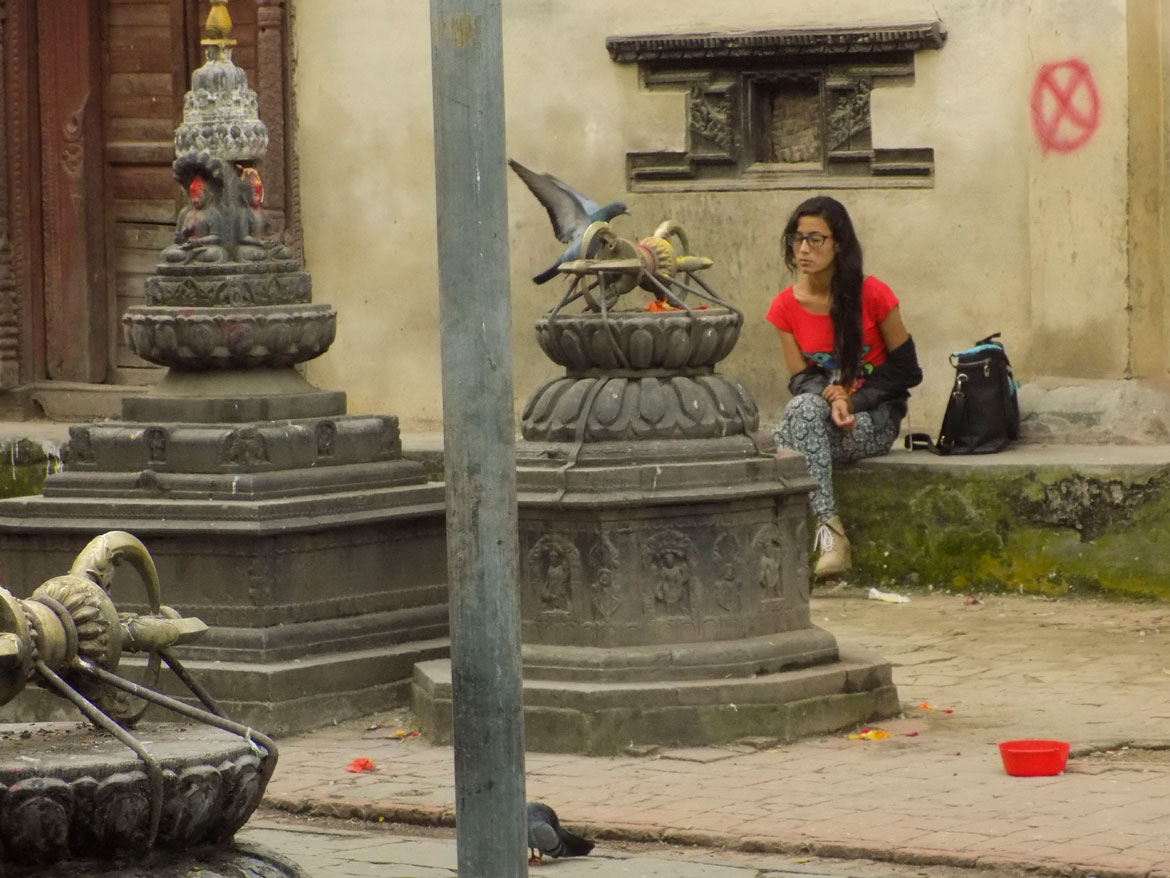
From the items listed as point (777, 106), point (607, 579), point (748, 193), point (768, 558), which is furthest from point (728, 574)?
point (777, 106)

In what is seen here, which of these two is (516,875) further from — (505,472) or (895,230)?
(895,230)

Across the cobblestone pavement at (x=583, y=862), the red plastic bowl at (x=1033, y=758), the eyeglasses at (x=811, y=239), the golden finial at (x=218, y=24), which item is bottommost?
the cobblestone pavement at (x=583, y=862)

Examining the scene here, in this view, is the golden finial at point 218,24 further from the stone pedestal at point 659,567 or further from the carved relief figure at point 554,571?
the carved relief figure at point 554,571

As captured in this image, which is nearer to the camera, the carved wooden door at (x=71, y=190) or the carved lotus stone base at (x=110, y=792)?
the carved lotus stone base at (x=110, y=792)

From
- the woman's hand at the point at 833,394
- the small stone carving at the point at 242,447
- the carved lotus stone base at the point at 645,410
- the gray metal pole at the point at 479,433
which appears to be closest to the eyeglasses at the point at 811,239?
the woman's hand at the point at 833,394

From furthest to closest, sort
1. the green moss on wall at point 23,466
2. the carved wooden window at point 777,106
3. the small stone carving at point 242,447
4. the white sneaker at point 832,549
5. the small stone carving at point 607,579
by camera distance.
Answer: the green moss on wall at point 23,466 < the carved wooden window at point 777,106 < the white sneaker at point 832,549 < the small stone carving at point 242,447 < the small stone carving at point 607,579

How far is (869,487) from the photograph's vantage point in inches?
402

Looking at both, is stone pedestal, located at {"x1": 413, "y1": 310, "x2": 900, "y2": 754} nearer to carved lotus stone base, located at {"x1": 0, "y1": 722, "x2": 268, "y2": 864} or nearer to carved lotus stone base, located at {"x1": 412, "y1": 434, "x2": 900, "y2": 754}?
carved lotus stone base, located at {"x1": 412, "y1": 434, "x2": 900, "y2": 754}

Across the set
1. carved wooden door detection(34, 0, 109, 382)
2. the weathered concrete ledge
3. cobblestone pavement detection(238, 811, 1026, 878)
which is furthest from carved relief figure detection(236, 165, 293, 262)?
carved wooden door detection(34, 0, 109, 382)

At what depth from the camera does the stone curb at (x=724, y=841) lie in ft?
19.3

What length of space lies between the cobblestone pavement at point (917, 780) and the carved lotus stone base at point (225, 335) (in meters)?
1.30

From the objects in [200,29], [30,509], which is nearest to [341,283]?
[200,29]

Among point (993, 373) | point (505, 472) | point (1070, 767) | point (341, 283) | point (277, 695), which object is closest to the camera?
point (505, 472)

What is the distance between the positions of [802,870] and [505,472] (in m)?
2.08
